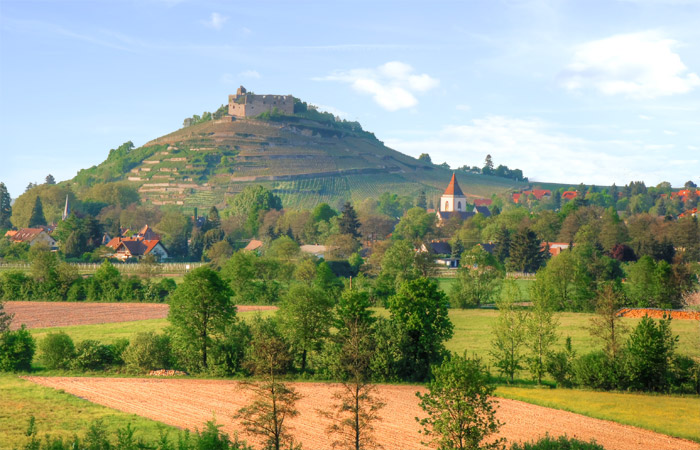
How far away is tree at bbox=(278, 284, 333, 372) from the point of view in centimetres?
3841

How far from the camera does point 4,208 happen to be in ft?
472

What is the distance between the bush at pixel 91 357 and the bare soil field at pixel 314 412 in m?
1.99

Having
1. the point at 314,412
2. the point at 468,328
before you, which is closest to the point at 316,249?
the point at 468,328

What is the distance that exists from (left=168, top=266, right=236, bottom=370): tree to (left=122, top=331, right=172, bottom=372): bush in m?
1.12

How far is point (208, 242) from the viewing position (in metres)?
109

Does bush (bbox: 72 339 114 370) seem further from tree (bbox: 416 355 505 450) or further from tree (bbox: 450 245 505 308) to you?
tree (bbox: 450 245 505 308)

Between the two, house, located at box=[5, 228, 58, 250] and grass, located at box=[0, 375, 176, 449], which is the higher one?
house, located at box=[5, 228, 58, 250]

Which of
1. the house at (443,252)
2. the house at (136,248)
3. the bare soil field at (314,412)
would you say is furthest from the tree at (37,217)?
the bare soil field at (314,412)

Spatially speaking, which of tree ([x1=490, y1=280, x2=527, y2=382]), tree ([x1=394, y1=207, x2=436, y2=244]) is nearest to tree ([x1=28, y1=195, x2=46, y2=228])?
tree ([x1=394, y1=207, x2=436, y2=244])

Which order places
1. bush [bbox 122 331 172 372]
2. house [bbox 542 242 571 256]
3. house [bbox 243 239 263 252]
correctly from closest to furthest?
1. bush [bbox 122 331 172 372]
2. house [bbox 542 242 571 256]
3. house [bbox 243 239 263 252]

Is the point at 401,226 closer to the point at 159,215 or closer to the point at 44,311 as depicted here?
the point at 159,215

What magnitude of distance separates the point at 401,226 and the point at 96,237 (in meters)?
50.3

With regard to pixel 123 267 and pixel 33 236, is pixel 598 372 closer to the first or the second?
pixel 123 267

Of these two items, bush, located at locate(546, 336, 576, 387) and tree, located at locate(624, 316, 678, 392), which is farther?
bush, located at locate(546, 336, 576, 387)
